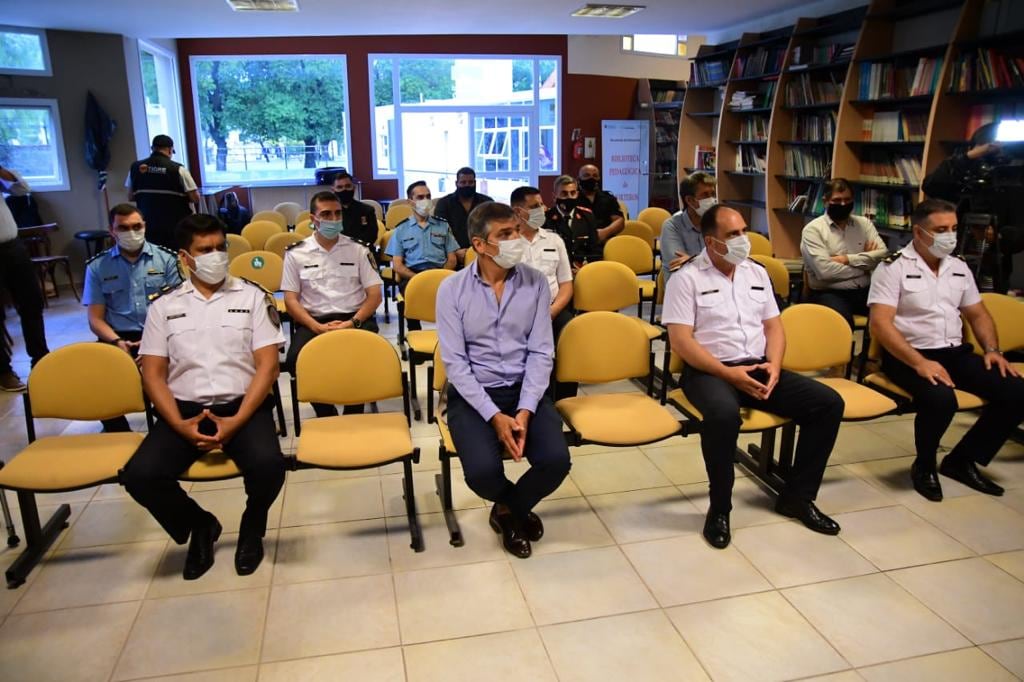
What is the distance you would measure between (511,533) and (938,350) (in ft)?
7.18

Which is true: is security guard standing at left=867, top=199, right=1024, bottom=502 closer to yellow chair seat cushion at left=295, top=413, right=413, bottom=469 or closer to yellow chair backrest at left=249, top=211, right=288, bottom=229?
yellow chair seat cushion at left=295, top=413, right=413, bottom=469

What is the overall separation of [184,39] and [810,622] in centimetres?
1080

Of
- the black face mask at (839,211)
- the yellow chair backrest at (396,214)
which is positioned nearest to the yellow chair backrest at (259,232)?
the yellow chair backrest at (396,214)

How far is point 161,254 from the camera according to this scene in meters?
3.83

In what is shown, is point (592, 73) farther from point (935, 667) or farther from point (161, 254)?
point (935, 667)

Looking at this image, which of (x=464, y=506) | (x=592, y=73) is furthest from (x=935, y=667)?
(x=592, y=73)

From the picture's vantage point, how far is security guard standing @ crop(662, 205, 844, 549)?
2797mm

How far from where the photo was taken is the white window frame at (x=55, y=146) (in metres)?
7.71

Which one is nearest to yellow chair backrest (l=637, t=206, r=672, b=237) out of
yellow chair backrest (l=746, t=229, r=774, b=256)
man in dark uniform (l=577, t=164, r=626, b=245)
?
man in dark uniform (l=577, t=164, r=626, b=245)

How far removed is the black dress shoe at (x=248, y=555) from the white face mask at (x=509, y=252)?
4.67 ft

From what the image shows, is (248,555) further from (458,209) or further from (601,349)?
(458,209)

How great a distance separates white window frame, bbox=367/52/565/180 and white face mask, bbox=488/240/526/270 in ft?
28.7

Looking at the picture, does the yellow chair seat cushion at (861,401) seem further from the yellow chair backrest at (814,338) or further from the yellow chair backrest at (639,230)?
the yellow chair backrest at (639,230)

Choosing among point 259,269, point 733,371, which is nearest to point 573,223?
point 259,269
